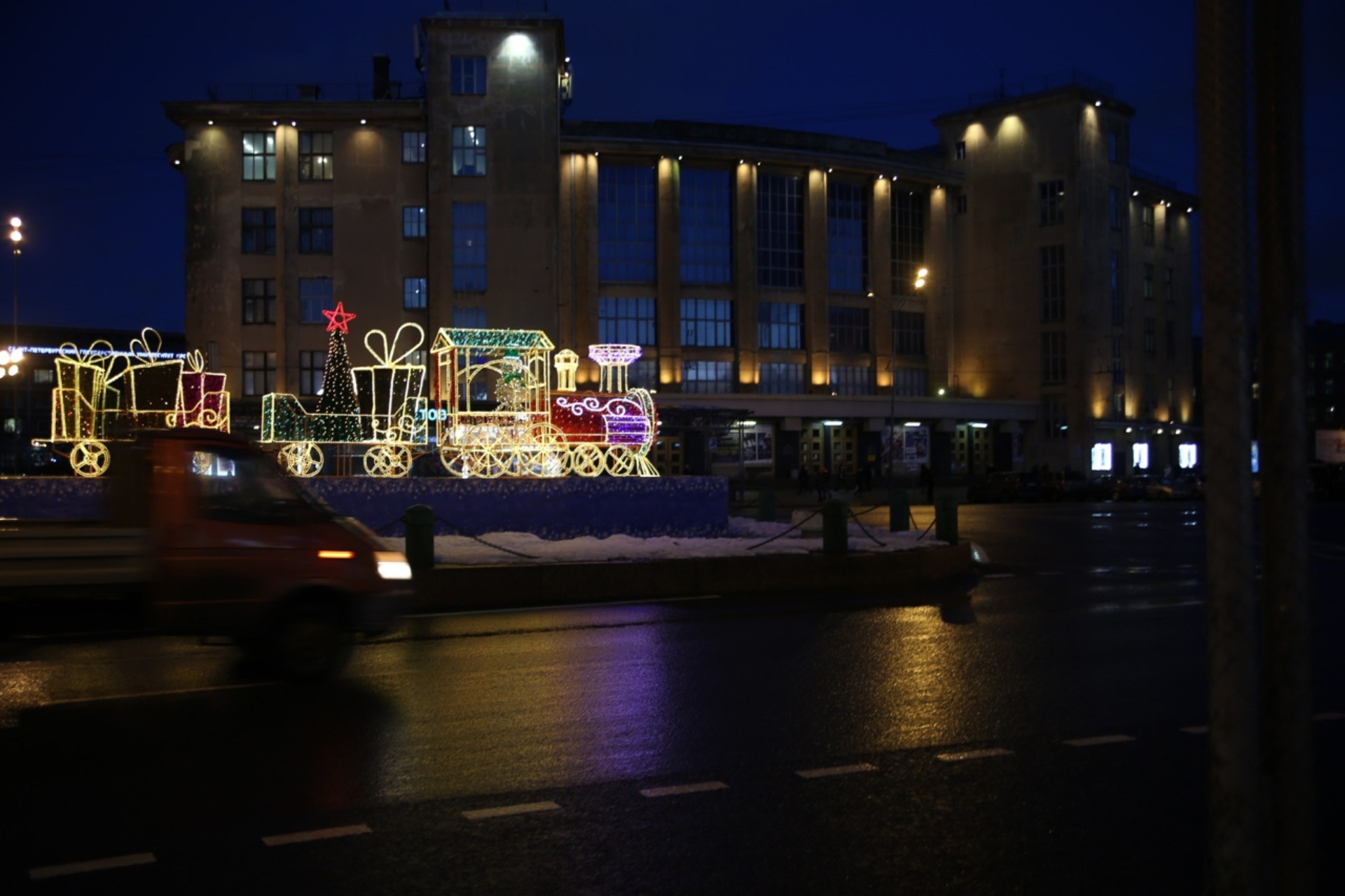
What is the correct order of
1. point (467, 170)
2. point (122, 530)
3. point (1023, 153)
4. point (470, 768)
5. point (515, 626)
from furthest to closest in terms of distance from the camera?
point (1023, 153) → point (467, 170) → point (515, 626) → point (122, 530) → point (470, 768)

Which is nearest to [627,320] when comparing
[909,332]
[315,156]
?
[315,156]

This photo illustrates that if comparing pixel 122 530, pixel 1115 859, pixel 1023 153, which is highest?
pixel 1023 153

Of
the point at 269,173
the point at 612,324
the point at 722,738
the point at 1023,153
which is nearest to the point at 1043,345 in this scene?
the point at 1023,153

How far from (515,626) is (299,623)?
13.3 feet

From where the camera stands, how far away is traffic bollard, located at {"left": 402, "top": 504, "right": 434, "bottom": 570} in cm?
1655

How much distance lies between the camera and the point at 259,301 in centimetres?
5650

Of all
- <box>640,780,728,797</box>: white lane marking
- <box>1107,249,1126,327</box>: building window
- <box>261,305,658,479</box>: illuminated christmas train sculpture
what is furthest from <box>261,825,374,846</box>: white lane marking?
<box>1107,249,1126,327</box>: building window

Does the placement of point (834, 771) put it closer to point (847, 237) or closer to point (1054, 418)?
point (847, 237)

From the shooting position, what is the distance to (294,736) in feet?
27.2

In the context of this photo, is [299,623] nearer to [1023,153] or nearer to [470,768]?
[470,768]

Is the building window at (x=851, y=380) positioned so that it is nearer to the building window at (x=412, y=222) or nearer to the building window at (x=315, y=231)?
the building window at (x=412, y=222)

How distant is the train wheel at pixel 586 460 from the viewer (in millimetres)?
24453

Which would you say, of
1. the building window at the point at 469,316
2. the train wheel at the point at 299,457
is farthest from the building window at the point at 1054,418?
the train wheel at the point at 299,457

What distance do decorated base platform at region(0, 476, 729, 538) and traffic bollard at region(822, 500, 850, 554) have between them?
5529 mm
